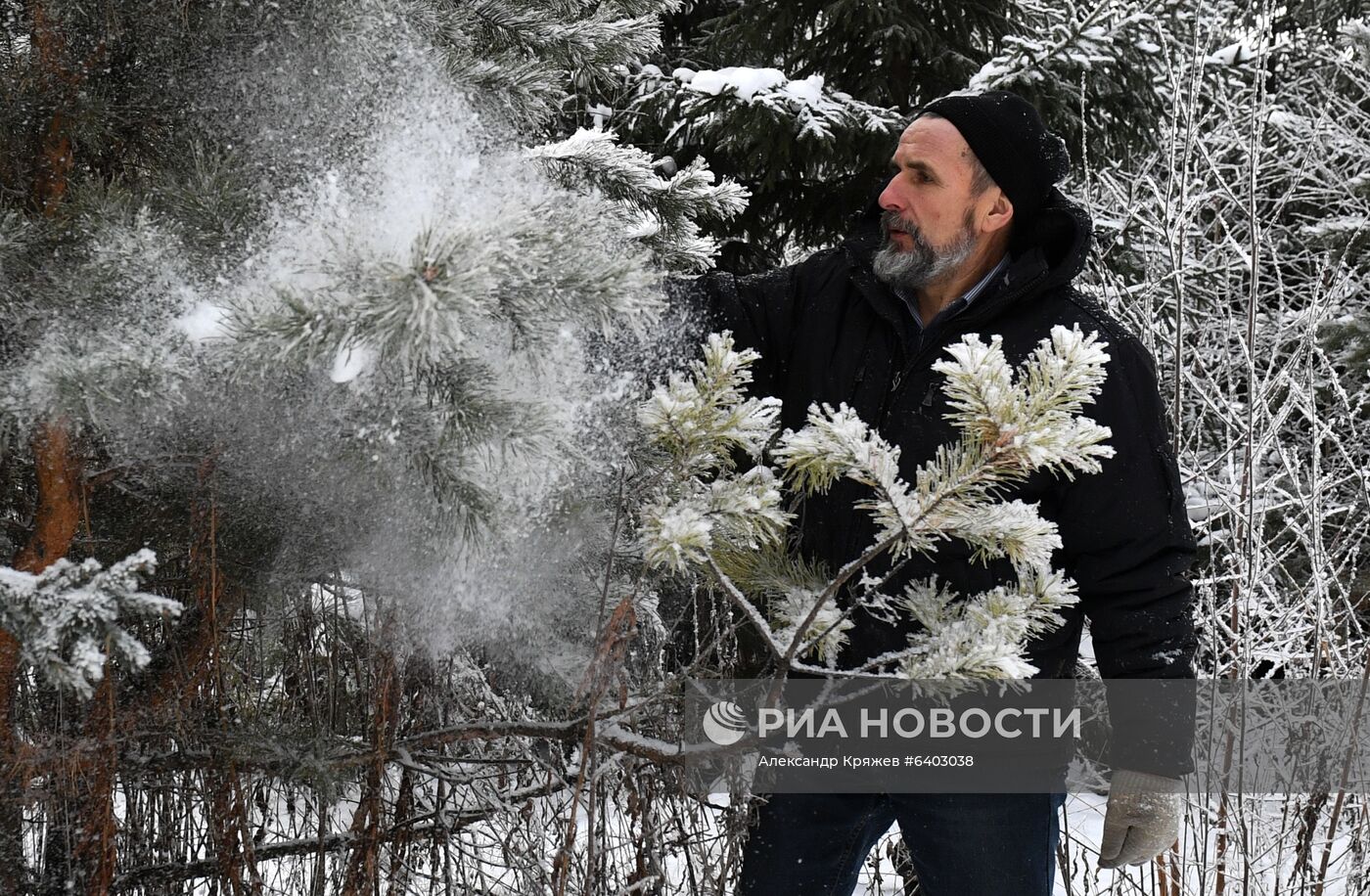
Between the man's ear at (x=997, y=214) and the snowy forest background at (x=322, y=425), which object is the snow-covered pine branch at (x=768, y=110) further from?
the snowy forest background at (x=322, y=425)

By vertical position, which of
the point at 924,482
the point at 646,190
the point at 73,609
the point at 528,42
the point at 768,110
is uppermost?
the point at 768,110

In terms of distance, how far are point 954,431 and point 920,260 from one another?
0.38 m

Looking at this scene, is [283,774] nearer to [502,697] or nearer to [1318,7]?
[502,697]

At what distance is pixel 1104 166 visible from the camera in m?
4.77

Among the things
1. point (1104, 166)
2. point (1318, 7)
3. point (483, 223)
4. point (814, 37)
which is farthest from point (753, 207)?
point (483, 223)

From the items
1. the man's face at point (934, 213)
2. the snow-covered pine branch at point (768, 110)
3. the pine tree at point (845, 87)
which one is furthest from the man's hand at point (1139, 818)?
the snow-covered pine branch at point (768, 110)

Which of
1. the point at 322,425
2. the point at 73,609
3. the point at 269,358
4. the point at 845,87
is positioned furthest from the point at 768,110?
the point at 73,609

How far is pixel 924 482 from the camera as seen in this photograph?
152 centimetres

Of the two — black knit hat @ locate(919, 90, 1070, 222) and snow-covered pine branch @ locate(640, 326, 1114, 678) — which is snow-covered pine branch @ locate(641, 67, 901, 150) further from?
snow-covered pine branch @ locate(640, 326, 1114, 678)

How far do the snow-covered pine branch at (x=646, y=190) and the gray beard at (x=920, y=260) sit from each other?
13.4 inches

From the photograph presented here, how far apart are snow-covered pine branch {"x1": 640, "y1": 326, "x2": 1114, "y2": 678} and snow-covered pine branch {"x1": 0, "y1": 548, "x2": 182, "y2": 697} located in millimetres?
635

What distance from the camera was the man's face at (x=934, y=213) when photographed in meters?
2.29

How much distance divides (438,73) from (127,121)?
453 mm

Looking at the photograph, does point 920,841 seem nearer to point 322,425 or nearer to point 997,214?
point 997,214
